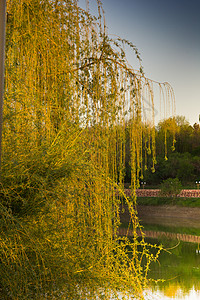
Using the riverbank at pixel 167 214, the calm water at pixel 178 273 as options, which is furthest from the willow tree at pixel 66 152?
the riverbank at pixel 167 214

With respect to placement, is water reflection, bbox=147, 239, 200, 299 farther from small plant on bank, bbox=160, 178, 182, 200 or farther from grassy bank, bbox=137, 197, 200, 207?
small plant on bank, bbox=160, 178, 182, 200

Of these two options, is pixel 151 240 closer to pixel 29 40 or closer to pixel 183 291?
pixel 183 291

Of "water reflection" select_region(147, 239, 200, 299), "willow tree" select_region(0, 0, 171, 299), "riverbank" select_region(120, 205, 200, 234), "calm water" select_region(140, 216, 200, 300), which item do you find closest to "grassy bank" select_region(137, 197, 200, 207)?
"riverbank" select_region(120, 205, 200, 234)

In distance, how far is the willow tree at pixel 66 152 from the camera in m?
2.02

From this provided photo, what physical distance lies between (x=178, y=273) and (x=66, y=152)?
209 inches

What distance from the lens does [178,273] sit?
22.4 feet

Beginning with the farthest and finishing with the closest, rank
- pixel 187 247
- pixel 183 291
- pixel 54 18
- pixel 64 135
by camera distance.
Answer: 1. pixel 187 247
2. pixel 183 291
3. pixel 54 18
4. pixel 64 135

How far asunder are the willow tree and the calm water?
922mm

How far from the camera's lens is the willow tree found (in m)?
2.02

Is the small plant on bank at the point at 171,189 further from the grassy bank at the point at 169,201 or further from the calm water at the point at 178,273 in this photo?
the calm water at the point at 178,273

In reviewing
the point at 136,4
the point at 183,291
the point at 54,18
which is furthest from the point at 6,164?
the point at 136,4

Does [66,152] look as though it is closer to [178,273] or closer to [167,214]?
[178,273]

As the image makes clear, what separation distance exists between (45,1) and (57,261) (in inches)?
68.2

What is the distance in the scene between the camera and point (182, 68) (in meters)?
13.5
